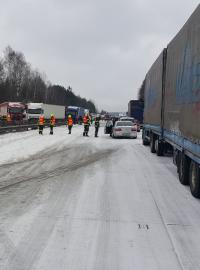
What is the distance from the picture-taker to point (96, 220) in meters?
7.42

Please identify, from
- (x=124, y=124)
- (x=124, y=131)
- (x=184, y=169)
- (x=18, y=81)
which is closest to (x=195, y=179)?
(x=184, y=169)

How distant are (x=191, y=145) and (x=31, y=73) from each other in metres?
129

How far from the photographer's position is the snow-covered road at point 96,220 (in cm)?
549

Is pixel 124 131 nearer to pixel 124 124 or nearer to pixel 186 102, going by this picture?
pixel 124 124

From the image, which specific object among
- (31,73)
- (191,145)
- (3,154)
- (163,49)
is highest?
(31,73)

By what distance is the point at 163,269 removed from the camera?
5.15 m

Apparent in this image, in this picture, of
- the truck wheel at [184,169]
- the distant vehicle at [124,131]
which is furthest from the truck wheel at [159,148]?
the distant vehicle at [124,131]

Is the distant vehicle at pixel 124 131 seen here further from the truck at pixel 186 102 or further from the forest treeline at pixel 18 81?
the forest treeline at pixel 18 81

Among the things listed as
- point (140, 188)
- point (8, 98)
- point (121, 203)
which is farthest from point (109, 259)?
point (8, 98)

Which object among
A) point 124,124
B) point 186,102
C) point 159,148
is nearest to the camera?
point 186,102

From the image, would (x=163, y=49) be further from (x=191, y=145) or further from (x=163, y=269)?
(x=163, y=269)

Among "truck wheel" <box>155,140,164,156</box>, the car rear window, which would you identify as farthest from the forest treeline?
"truck wheel" <box>155,140,164,156</box>

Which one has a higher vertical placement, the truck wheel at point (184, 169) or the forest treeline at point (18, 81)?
the forest treeline at point (18, 81)

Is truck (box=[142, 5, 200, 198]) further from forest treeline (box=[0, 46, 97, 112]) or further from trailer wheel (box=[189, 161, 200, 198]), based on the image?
forest treeline (box=[0, 46, 97, 112])
